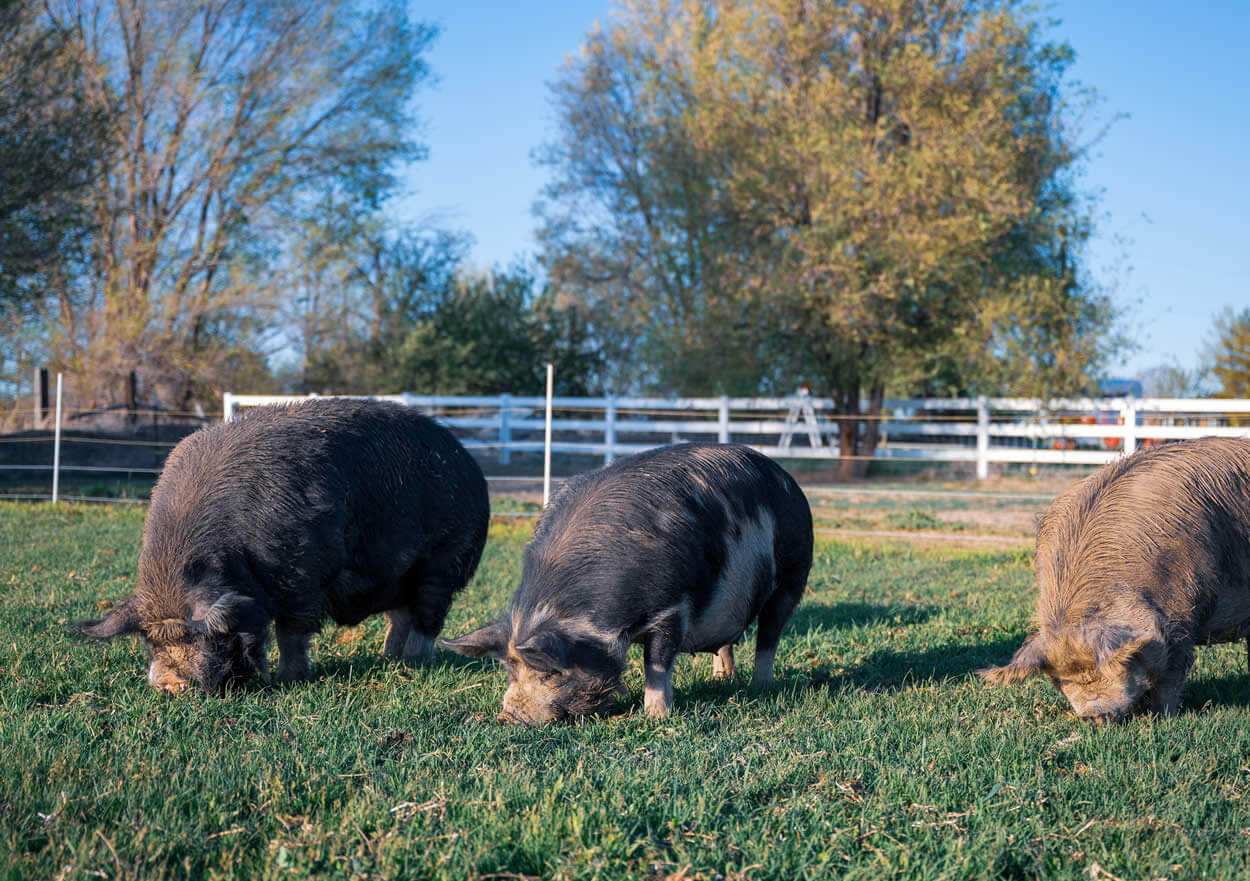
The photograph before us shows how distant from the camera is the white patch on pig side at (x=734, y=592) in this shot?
541cm

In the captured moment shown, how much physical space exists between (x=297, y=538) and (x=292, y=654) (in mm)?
657

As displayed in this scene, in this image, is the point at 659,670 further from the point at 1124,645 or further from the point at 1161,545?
the point at 1161,545

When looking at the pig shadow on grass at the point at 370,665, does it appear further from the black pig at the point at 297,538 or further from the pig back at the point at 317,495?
the pig back at the point at 317,495

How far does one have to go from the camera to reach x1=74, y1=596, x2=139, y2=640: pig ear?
5188 millimetres

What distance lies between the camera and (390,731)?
4648 millimetres

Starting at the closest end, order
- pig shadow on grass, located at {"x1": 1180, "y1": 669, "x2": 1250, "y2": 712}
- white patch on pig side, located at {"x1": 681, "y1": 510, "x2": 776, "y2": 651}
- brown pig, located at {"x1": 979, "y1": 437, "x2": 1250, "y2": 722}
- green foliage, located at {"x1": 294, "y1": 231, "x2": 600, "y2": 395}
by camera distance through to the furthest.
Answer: brown pig, located at {"x1": 979, "y1": 437, "x2": 1250, "y2": 722}, white patch on pig side, located at {"x1": 681, "y1": 510, "x2": 776, "y2": 651}, pig shadow on grass, located at {"x1": 1180, "y1": 669, "x2": 1250, "y2": 712}, green foliage, located at {"x1": 294, "y1": 231, "x2": 600, "y2": 395}

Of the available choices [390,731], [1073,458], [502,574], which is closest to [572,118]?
[1073,458]

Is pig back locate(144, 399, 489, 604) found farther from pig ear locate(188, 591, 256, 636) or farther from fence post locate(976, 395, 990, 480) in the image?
fence post locate(976, 395, 990, 480)

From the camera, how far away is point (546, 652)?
4684 millimetres

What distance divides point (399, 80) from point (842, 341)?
14.3 m

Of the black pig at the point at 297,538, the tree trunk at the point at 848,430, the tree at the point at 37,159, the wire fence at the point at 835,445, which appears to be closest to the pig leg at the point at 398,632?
the black pig at the point at 297,538

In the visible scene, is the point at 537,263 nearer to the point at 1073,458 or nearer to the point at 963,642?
the point at 1073,458

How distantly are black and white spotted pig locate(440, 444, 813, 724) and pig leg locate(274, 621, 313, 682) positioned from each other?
50.2 inches

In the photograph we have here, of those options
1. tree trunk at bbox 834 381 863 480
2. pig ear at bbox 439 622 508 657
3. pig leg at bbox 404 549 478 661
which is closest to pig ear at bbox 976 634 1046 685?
pig ear at bbox 439 622 508 657
